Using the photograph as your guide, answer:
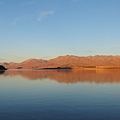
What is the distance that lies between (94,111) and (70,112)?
3290 mm

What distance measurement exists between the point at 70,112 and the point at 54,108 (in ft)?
11.4

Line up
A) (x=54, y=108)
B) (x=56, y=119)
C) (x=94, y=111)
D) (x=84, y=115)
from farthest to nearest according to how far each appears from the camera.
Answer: (x=54, y=108) → (x=94, y=111) → (x=84, y=115) → (x=56, y=119)

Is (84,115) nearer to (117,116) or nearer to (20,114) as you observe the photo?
(117,116)

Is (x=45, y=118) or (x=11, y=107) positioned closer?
(x=45, y=118)

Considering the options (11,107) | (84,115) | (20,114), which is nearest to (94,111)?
(84,115)

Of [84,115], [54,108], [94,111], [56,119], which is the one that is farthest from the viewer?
[54,108]

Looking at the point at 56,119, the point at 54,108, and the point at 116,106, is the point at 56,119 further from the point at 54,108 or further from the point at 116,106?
the point at 116,106

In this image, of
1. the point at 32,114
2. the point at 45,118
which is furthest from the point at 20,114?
the point at 45,118

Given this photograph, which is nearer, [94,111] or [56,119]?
[56,119]

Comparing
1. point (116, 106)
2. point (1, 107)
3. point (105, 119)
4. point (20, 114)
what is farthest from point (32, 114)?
point (116, 106)

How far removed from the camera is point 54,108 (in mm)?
A: 33719

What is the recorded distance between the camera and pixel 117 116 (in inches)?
1127

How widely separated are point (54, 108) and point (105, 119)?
878 centimetres

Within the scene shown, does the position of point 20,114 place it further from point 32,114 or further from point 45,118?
point 45,118
